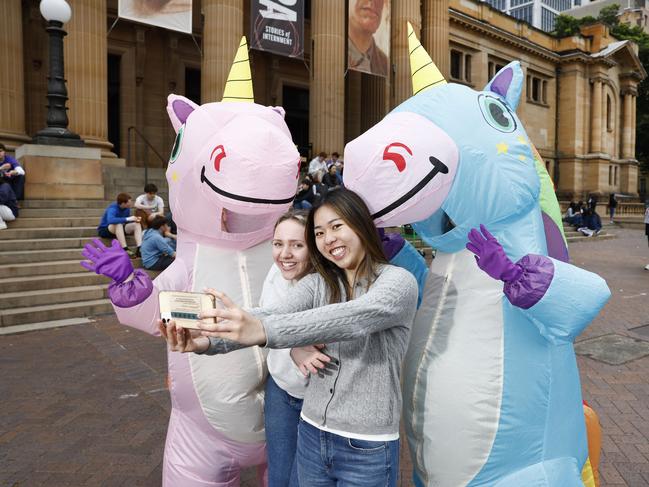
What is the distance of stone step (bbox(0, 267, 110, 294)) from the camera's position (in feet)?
25.2

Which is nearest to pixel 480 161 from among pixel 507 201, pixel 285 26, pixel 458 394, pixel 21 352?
pixel 507 201

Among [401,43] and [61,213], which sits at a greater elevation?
[401,43]

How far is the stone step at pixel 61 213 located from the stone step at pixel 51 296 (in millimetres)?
2278

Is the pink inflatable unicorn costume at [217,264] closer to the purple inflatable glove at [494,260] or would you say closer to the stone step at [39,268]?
the purple inflatable glove at [494,260]

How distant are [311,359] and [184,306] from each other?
0.47m

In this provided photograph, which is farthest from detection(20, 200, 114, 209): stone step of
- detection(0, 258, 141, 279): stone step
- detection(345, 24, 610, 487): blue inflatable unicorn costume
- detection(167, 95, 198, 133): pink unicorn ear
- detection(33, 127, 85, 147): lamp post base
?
detection(345, 24, 610, 487): blue inflatable unicorn costume

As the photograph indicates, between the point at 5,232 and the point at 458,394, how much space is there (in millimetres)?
8804

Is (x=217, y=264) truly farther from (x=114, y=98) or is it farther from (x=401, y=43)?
(x=401, y=43)

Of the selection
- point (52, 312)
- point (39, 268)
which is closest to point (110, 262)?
point (52, 312)

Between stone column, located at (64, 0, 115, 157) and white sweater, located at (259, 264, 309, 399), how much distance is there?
37.5 feet

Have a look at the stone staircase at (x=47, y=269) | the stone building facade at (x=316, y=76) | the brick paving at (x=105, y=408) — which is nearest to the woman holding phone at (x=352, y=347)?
the brick paving at (x=105, y=408)

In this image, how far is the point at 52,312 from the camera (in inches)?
292

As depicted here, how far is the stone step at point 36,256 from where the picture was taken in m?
8.26

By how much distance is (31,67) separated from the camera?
15.0m
